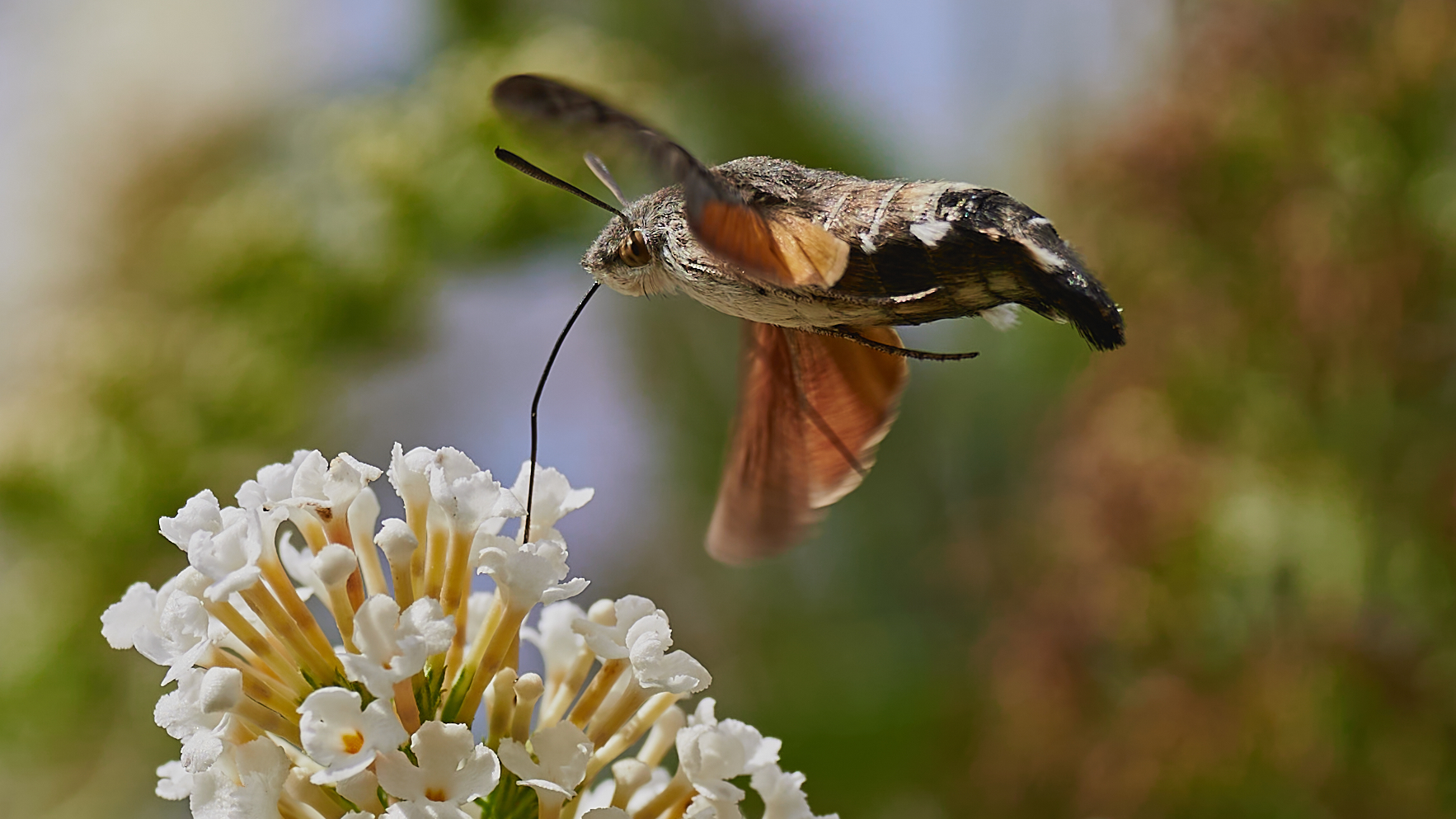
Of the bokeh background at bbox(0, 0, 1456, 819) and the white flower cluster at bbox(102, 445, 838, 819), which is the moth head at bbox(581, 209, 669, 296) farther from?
the bokeh background at bbox(0, 0, 1456, 819)

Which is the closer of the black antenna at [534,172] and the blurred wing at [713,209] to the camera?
the blurred wing at [713,209]

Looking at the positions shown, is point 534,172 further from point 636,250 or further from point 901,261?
point 901,261

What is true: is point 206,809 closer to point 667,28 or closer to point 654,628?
point 654,628

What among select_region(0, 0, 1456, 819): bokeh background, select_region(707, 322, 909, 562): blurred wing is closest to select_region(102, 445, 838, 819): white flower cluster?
select_region(707, 322, 909, 562): blurred wing

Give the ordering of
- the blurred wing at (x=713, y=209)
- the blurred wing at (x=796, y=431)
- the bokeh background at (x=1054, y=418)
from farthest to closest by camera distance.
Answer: the bokeh background at (x=1054, y=418) → the blurred wing at (x=796, y=431) → the blurred wing at (x=713, y=209)

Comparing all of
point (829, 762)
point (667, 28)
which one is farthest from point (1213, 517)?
point (667, 28)

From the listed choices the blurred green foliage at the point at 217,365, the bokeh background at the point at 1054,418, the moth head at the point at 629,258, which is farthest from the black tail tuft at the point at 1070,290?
the blurred green foliage at the point at 217,365

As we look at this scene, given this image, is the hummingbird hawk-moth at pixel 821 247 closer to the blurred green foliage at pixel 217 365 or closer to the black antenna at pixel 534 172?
the black antenna at pixel 534 172
